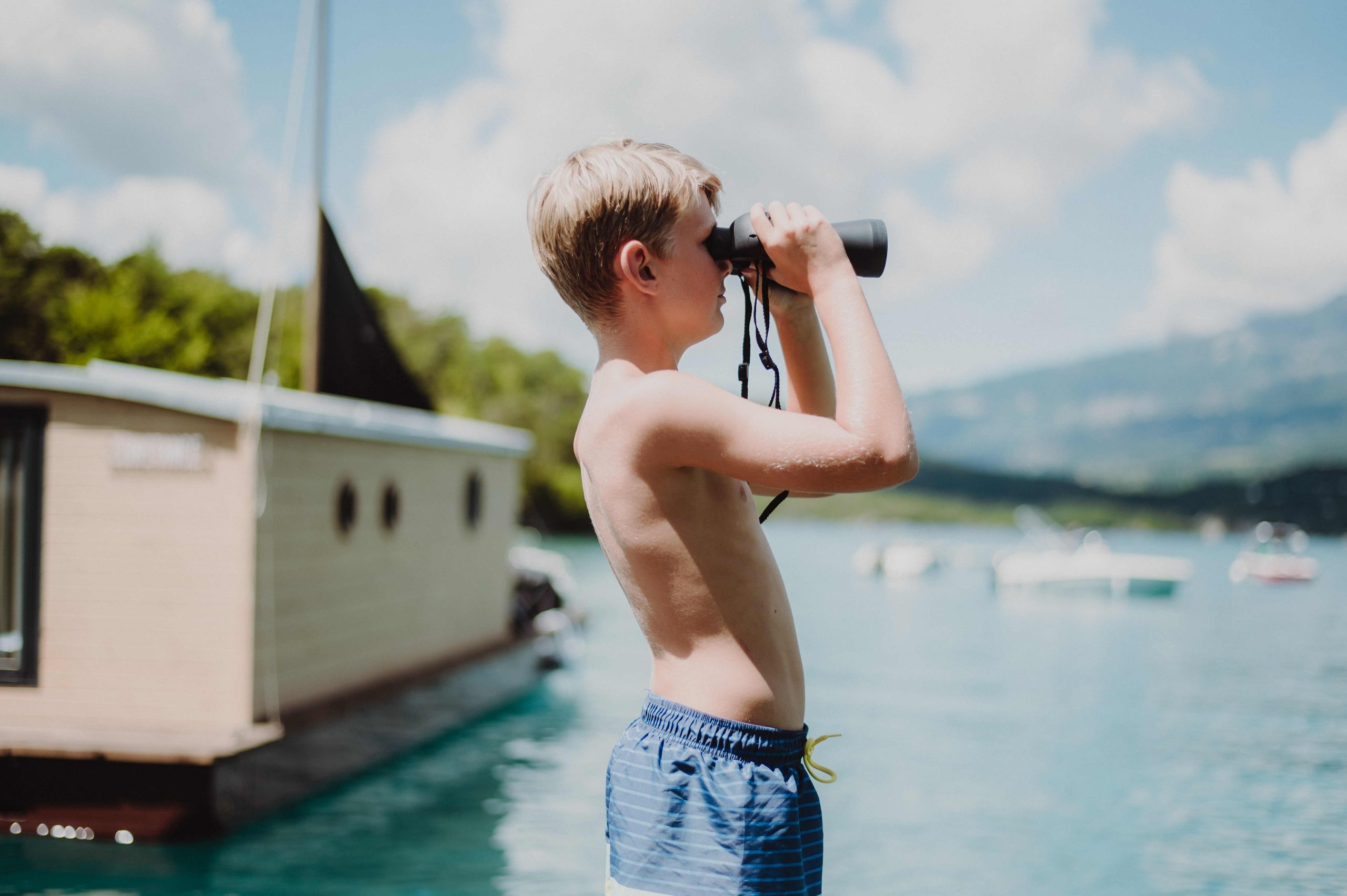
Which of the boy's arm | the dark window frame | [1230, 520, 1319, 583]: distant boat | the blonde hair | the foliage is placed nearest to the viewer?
the blonde hair

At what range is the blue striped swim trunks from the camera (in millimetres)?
1516

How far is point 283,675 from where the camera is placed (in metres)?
7.68

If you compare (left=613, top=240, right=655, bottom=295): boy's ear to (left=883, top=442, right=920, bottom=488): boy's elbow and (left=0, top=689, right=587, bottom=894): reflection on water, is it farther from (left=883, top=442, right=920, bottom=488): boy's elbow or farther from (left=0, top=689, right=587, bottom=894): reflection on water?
(left=0, top=689, right=587, bottom=894): reflection on water

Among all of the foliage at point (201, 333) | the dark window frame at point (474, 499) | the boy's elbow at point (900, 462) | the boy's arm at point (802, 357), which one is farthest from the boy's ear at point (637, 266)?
the foliage at point (201, 333)

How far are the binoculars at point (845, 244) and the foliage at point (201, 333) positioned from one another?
28.3 m

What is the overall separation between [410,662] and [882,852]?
467 centimetres

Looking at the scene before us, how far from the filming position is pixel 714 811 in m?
1.54

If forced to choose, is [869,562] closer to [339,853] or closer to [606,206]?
[339,853]

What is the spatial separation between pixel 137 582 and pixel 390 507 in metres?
2.76

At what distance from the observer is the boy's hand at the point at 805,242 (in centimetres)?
151

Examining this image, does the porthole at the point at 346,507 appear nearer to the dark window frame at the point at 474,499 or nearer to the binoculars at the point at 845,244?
the dark window frame at the point at 474,499

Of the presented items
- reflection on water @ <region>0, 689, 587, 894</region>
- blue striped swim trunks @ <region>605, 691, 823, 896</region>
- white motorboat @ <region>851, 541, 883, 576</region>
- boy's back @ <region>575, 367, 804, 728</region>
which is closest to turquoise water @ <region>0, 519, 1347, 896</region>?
reflection on water @ <region>0, 689, 587, 894</region>

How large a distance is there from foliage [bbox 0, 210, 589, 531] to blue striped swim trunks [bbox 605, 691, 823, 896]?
28325mm

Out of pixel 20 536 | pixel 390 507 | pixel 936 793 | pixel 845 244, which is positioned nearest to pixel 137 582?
pixel 20 536
